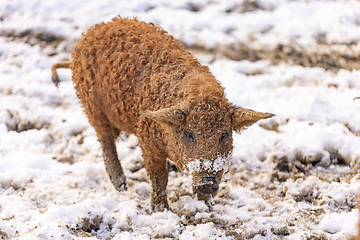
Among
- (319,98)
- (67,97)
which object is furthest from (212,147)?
(67,97)

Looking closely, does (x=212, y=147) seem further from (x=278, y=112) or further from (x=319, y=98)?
(x=319, y=98)

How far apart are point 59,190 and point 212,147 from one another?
1.98 meters

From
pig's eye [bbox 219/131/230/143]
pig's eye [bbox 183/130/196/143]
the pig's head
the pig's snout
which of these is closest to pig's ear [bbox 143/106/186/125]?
the pig's head

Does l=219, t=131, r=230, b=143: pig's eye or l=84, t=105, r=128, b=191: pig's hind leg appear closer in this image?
l=219, t=131, r=230, b=143: pig's eye

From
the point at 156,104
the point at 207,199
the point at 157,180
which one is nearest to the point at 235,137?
Answer: the point at 207,199

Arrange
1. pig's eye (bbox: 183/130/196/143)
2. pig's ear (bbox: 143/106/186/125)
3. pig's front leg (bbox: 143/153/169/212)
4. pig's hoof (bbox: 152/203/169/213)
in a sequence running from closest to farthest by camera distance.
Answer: pig's ear (bbox: 143/106/186/125) < pig's eye (bbox: 183/130/196/143) < pig's front leg (bbox: 143/153/169/212) < pig's hoof (bbox: 152/203/169/213)

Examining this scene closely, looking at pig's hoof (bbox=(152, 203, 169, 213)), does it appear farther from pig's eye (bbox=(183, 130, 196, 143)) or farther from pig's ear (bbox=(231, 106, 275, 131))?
pig's ear (bbox=(231, 106, 275, 131))

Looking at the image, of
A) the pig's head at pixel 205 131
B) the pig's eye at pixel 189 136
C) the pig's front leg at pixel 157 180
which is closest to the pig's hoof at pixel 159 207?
the pig's front leg at pixel 157 180

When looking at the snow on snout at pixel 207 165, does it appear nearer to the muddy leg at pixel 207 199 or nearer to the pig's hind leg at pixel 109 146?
the muddy leg at pixel 207 199

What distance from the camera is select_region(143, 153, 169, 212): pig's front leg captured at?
3957 millimetres

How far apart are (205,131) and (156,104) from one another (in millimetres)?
637

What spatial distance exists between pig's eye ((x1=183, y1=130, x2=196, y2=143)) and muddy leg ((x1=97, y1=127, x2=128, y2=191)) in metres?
1.45

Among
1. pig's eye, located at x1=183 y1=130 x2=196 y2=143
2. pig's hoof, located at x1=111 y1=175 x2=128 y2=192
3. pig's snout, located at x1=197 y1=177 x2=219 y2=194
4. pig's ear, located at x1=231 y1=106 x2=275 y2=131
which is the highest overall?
pig's ear, located at x1=231 y1=106 x2=275 y2=131

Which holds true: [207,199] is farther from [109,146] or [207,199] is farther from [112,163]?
[109,146]
